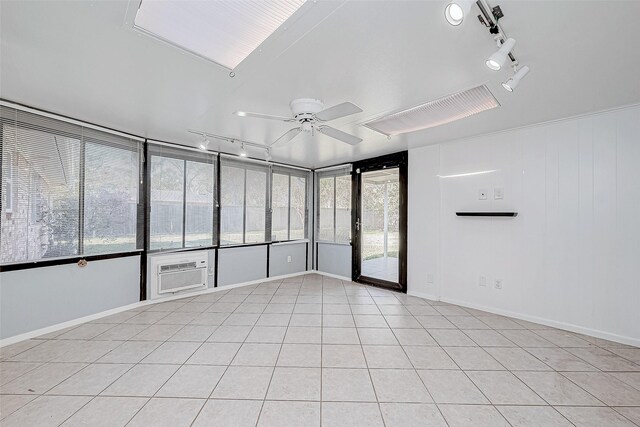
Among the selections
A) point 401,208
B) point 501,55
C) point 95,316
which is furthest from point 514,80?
point 95,316

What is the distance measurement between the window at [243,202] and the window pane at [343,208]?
1415mm

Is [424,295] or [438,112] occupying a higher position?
[438,112]

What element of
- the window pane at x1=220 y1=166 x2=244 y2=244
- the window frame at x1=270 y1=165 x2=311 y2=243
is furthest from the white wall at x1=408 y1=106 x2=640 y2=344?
the window pane at x1=220 y1=166 x2=244 y2=244

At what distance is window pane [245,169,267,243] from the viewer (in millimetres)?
4711

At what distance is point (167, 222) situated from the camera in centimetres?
377

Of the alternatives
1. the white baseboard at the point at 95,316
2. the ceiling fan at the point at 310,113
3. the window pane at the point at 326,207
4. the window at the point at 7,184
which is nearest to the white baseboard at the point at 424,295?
the window pane at the point at 326,207

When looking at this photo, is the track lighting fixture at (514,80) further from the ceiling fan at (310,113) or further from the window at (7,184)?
the window at (7,184)

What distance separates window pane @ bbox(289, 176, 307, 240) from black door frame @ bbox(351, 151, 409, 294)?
1.15m

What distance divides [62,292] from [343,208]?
4.18 meters

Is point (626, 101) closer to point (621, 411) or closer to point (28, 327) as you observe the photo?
point (621, 411)

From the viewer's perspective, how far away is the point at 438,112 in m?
2.74

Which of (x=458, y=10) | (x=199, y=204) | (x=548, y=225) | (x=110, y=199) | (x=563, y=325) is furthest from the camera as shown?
(x=199, y=204)

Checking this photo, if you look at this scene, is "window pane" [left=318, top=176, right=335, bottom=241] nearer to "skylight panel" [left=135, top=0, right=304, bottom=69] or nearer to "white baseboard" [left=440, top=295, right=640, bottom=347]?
"white baseboard" [left=440, top=295, right=640, bottom=347]

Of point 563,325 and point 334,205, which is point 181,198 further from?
point 563,325
